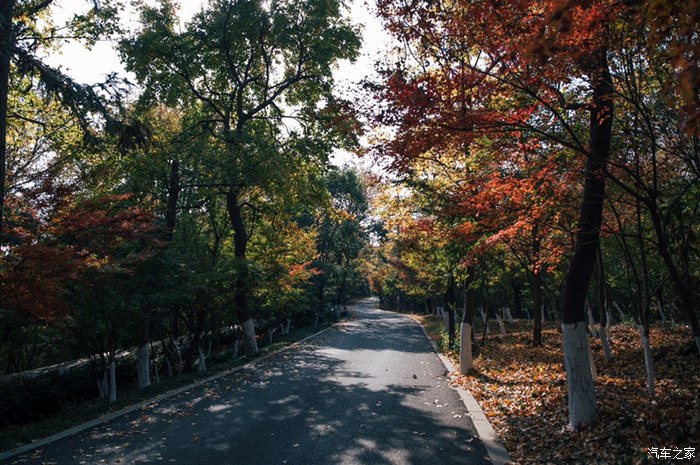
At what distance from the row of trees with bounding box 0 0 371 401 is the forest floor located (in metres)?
5.55

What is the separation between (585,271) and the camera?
21.3 ft

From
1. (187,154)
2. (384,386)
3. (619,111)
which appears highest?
(187,154)

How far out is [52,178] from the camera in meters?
8.90

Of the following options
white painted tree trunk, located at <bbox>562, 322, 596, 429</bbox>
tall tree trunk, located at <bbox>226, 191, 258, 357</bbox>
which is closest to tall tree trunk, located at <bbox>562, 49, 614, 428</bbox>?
white painted tree trunk, located at <bbox>562, 322, 596, 429</bbox>

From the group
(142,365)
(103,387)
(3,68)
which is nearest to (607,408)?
(3,68)

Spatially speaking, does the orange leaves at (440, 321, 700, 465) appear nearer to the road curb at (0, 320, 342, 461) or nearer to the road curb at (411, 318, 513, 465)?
the road curb at (411, 318, 513, 465)

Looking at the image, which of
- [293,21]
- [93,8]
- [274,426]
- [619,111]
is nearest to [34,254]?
[274,426]

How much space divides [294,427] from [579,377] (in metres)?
4.56

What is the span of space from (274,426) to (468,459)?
333 cm

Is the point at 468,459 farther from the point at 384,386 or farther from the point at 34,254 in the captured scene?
the point at 34,254

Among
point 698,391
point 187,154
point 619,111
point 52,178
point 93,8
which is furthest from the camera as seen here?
point 187,154

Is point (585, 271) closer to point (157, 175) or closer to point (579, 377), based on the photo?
point (579, 377)

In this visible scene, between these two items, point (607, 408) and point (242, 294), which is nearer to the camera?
point (607, 408)

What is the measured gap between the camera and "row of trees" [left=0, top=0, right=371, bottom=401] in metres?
8.41
